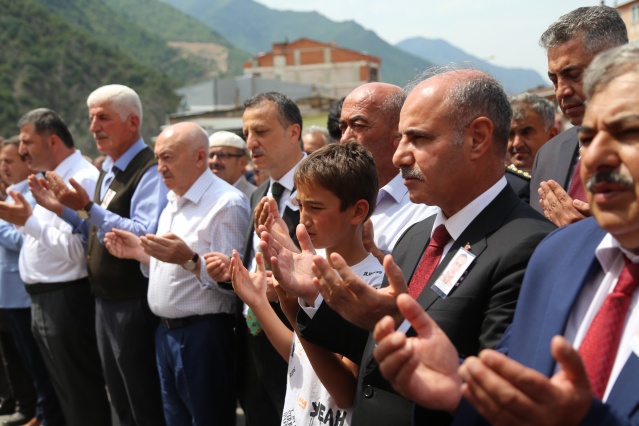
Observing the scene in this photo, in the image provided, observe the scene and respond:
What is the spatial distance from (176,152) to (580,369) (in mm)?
3570

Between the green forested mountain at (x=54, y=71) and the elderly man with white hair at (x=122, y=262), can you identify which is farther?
the green forested mountain at (x=54, y=71)

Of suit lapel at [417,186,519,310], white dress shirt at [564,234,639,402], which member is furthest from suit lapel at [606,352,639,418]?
suit lapel at [417,186,519,310]

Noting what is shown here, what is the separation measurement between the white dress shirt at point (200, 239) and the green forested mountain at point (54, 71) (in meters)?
33.4

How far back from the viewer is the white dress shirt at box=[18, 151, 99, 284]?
5.17m

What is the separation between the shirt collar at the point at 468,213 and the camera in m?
2.27

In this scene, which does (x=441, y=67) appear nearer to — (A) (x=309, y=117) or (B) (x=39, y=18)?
(A) (x=309, y=117)

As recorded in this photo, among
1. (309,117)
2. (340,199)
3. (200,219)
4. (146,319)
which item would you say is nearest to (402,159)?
(340,199)

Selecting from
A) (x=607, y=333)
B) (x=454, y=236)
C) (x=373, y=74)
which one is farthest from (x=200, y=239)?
(x=373, y=74)

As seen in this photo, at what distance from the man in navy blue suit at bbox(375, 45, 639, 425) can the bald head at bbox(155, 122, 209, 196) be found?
3102 mm

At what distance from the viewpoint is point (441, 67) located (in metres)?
2.69

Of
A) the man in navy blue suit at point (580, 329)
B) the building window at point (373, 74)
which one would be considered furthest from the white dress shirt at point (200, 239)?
the building window at point (373, 74)

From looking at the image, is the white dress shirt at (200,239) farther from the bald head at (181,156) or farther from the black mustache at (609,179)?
the black mustache at (609,179)

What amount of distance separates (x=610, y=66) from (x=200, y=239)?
10.4 feet

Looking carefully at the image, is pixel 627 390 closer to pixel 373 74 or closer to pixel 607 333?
pixel 607 333
